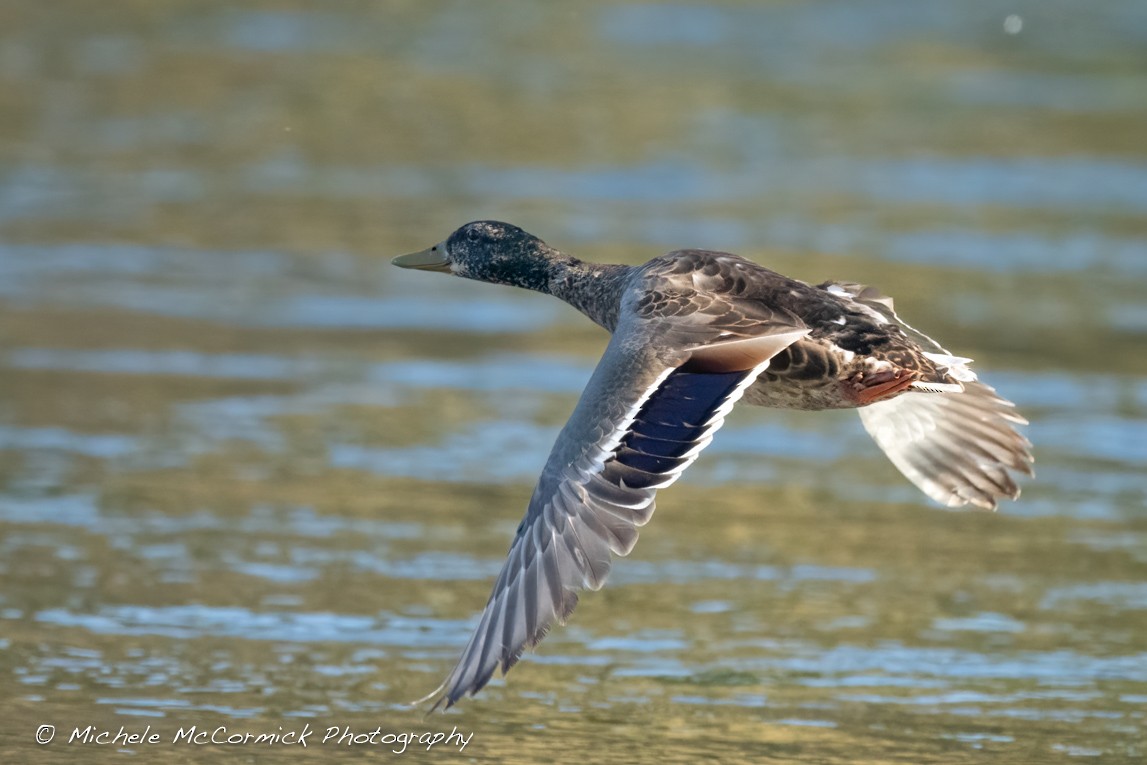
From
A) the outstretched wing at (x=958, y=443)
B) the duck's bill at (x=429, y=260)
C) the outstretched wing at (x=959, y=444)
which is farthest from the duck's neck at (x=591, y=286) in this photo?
the outstretched wing at (x=959, y=444)

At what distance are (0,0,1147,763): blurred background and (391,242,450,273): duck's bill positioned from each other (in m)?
1.14

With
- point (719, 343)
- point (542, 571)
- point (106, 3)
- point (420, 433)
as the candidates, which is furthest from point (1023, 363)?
point (106, 3)

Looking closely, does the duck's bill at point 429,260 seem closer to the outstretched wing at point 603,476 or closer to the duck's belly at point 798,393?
the duck's belly at point 798,393

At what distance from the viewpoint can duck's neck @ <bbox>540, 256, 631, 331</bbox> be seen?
7934mm

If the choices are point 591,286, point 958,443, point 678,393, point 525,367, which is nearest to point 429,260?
point 591,286

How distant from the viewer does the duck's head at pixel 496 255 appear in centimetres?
857

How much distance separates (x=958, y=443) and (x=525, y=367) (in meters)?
3.89

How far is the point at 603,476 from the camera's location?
20.4ft

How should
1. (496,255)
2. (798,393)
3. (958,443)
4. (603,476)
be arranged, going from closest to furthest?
1. (603,476)
2. (798,393)
3. (958,443)
4. (496,255)

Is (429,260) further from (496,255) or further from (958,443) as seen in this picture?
(958,443)

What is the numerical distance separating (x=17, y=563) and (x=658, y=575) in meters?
2.52

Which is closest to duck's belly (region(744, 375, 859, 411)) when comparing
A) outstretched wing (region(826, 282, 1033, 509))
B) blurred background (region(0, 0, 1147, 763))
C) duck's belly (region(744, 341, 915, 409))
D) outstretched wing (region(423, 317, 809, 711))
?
duck's belly (region(744, 341, 915, 409))

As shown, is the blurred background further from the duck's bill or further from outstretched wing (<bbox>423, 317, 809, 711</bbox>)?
the duck's bill

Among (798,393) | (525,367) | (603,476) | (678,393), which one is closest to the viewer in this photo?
(603,476)
